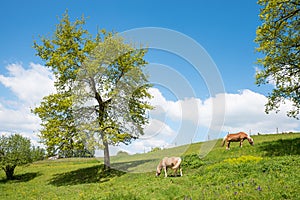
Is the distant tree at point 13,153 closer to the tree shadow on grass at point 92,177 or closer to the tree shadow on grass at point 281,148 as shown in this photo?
the tree shadow on grass at point 92,177

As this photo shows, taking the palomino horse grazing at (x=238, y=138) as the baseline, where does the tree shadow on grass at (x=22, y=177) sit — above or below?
below

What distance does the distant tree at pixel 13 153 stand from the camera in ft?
121

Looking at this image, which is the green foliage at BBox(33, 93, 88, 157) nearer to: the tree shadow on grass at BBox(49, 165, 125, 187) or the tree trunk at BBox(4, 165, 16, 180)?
the tree shadow on grass at BBox(49, 165, 125, 187)

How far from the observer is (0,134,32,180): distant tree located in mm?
37031

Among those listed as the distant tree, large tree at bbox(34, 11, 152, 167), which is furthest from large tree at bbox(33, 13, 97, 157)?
the distant tree

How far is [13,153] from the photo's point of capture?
38094 mm

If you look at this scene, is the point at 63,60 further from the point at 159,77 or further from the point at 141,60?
the point at 159,77

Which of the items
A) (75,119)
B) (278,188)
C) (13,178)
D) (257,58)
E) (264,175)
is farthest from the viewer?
(13,178)

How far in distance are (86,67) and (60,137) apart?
26.0ft

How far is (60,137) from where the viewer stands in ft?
88.6

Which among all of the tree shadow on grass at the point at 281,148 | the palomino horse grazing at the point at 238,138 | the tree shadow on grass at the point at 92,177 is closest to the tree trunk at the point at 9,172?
the tree shadow on grass at the point at 92,177

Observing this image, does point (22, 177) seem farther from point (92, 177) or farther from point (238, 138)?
point (238, 138)

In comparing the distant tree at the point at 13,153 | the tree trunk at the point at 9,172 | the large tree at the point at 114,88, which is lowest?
the tree trunk at the point at 9,172

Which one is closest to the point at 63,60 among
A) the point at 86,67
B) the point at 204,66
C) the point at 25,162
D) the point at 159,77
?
the point at 86,67
